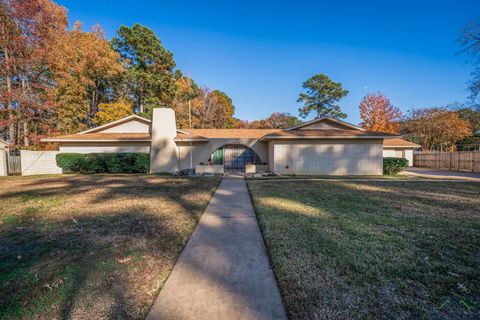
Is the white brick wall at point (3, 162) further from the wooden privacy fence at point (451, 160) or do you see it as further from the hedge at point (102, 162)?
the wooden privacy fence at point (451, 160)

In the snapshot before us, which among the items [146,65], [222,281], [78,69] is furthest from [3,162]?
[222,281]

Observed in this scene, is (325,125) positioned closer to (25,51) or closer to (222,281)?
(222,281)

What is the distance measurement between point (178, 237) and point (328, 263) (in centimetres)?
252

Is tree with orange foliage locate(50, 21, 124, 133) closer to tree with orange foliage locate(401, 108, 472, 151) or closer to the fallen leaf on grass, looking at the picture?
the fallen leaf on grass

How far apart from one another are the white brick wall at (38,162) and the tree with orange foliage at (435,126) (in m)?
38.9

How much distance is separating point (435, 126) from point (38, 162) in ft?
133

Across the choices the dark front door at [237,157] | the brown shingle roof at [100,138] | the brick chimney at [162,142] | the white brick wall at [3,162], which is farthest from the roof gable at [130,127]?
the dark front door at [237,157]

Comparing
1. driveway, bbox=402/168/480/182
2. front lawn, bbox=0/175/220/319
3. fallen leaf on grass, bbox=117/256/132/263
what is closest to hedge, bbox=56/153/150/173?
front lawn, bbox=0/175/220/319

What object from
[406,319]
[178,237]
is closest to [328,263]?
[406,319]

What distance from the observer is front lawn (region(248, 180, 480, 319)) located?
6.84ft

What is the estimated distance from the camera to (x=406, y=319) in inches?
75.6

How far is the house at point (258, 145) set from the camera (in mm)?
13930

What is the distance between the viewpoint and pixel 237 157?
19.2m

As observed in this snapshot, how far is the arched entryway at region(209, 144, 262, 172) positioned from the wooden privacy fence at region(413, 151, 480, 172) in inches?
675
